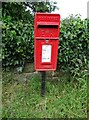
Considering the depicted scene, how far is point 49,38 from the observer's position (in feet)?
13.9

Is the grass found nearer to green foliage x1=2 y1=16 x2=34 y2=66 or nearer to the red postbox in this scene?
green foliage x1=2 y1=16 x2=34 y2=66

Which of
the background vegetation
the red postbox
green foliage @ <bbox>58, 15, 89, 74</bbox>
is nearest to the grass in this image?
the background vegetation

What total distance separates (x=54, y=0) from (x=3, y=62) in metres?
2.24

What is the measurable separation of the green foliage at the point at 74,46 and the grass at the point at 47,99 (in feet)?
0.77

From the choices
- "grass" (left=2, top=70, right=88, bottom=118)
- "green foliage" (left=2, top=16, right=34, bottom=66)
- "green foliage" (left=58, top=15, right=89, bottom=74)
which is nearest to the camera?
"grass" (left=2, top=70, right=88, bottom=118)

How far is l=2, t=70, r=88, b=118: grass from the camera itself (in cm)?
439

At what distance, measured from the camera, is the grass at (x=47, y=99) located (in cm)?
439

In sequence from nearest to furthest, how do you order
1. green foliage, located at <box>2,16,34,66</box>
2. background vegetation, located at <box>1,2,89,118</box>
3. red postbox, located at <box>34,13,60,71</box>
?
1. red postbox, located at <box>34,13,60,71</box>
2. background vegetation, located at <box>1,2,89,118</box>
3. green foliage, located at <box>2,16,34,66</box>

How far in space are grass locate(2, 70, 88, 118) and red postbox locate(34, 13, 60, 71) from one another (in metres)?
0.63

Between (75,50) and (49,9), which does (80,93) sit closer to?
(75,50)

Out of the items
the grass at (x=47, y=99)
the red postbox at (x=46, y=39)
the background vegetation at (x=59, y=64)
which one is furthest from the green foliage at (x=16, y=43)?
the red postbox at (x=46, y=39)

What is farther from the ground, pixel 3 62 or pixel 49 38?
pixel 49 38

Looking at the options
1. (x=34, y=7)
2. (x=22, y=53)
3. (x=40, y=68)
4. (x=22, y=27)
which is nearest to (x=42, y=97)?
(x=40, y=68)

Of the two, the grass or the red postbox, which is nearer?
the red postbox
